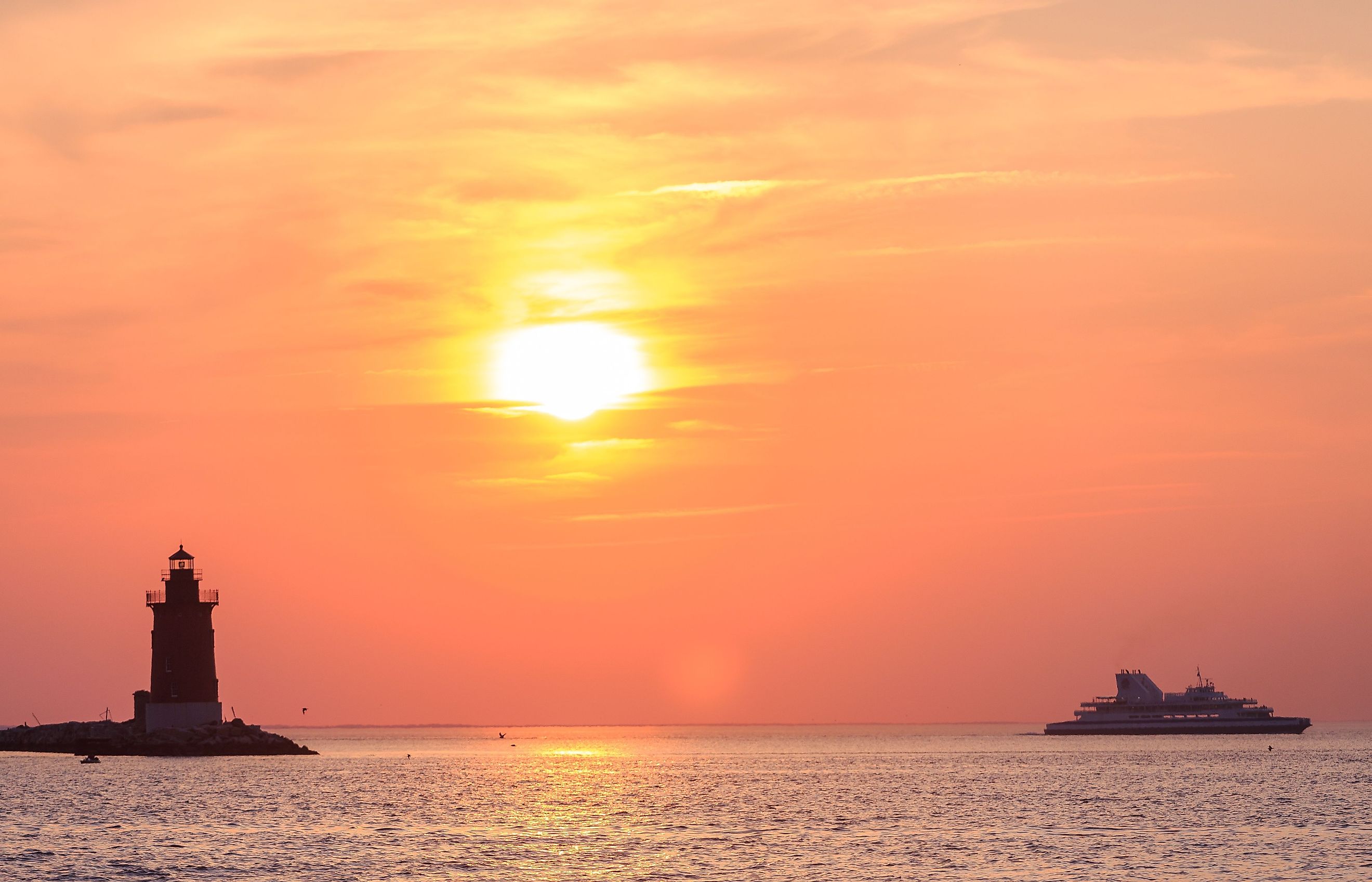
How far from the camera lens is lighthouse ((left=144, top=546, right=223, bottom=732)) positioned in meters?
132

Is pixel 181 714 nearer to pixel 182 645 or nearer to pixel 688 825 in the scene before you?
pixel 182 645

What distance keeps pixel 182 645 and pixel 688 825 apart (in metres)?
62.1

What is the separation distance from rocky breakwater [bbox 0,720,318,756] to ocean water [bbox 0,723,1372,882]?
231cm

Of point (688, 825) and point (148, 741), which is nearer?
A: point (688, 825)

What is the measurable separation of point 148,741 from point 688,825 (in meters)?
73.6

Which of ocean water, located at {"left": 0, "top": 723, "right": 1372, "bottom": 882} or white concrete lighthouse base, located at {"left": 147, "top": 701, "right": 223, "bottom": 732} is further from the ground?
white concrete lighthouse base, located at {"left": 147, "top": 701, "right": 223, "bottom": 732}

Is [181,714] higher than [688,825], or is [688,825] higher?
[181,714]

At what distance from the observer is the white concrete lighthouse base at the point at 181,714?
136500 mm

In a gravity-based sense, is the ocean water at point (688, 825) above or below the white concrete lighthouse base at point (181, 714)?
below

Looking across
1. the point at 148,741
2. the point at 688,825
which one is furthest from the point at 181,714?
the point at 688,825

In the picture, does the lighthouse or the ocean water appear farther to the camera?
the lighthouse

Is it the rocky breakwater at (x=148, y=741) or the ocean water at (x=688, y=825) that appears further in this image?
the rocky breakwater at (x=148, y=741)

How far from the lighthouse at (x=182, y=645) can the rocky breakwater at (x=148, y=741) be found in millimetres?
5047

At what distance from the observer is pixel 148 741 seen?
5581 inches
